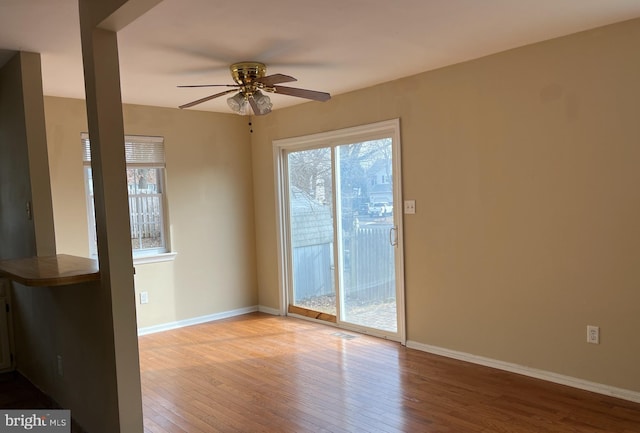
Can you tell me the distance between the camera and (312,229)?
18.1 ft

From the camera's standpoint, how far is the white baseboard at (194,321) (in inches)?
206

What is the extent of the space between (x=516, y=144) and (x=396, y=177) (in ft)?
3.70

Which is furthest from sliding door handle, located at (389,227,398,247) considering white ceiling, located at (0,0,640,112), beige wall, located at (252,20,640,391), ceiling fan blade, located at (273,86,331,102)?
ceiling fan blade, located at (273,86,331,102)

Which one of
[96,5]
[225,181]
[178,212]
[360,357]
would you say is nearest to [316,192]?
[225,181]

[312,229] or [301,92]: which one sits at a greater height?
[301,92]

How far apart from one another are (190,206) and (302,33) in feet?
9.72

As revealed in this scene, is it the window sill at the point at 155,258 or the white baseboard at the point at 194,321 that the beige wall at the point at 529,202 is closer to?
the white baseboard at the point at 194,321

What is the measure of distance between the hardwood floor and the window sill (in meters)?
0.93

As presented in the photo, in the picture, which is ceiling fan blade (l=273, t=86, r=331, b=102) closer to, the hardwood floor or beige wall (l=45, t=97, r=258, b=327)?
the hardwood floor

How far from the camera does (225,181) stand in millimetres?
5805

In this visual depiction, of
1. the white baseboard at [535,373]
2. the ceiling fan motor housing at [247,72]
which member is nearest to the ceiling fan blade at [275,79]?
the ceiling fan motor housing at [247,72]

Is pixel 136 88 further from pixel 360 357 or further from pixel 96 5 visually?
pixel 360 357

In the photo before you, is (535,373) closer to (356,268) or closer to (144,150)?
(356,268)

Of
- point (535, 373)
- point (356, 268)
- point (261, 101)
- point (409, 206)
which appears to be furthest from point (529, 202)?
point (261, 101)
